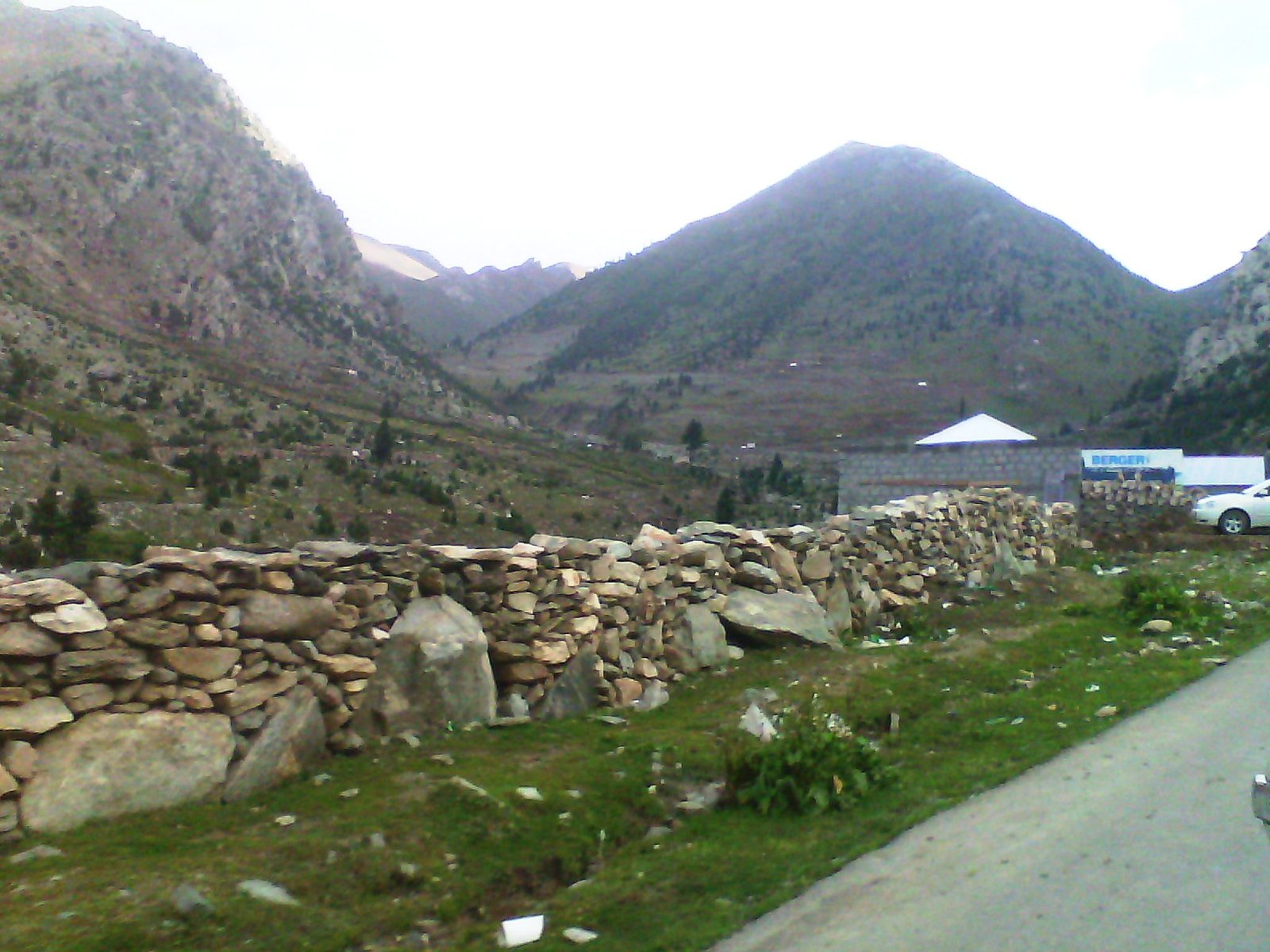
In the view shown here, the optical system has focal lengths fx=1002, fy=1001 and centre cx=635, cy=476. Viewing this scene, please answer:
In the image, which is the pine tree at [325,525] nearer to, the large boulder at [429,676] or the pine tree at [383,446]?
Answer: the pine tree at [383,446]

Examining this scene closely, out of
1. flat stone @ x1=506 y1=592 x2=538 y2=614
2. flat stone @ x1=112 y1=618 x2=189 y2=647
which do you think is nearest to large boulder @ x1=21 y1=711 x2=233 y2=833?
Result: flat stone @ x1=112 y1=618 x2=189 y2=647

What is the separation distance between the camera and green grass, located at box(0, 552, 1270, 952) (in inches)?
161

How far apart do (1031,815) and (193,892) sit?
385 cm

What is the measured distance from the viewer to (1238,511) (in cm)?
2175

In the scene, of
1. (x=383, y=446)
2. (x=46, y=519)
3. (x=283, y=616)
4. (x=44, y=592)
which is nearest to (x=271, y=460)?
(x=383, y=446)

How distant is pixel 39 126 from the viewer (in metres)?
84.3

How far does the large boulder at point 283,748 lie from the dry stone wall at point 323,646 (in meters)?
0.01

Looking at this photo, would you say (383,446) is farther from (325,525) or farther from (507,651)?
(507,651)

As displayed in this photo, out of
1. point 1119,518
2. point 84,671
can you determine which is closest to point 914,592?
point 84,671

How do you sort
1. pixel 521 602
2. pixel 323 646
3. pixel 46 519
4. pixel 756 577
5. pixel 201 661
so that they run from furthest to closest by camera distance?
1. pixel 46 519
2. pixel 756 577
3. pixel 521 602
4. pixel 323 646
5. pixel 201 661

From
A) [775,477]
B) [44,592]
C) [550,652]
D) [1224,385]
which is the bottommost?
[775,477]

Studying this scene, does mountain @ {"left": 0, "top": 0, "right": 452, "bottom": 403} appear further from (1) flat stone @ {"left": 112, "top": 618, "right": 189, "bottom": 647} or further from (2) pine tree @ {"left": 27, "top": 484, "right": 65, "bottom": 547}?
(1) flat stone @ {"left": 112, "top": 618, "right": 189, "bottom": 647}

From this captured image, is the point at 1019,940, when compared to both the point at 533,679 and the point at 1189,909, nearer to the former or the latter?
the point at 1189,909

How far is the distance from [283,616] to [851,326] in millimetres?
126074
